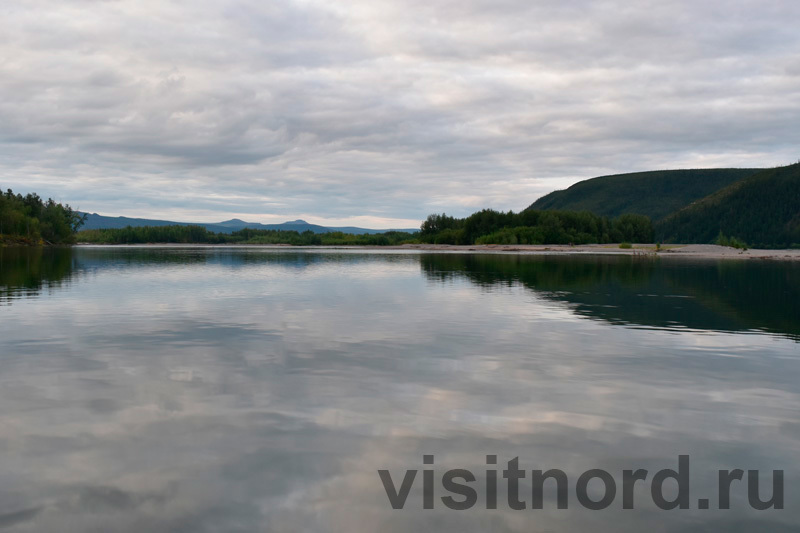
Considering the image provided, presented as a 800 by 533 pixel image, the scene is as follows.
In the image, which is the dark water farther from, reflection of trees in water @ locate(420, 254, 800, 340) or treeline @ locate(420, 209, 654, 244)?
treeline @ locate(420, 209, 654, 244)

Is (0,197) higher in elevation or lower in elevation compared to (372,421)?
higher

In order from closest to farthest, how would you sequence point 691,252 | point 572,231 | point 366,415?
point 366,415
point 691,252
point 572,231

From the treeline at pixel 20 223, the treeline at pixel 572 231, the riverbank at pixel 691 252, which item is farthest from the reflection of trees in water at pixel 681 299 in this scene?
the treeline at pixel 20 223

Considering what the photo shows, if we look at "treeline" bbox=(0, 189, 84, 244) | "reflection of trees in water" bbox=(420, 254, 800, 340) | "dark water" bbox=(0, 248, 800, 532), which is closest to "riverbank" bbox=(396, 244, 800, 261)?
"reflection of trees in water" bbox=(420, 254, 800, 340)

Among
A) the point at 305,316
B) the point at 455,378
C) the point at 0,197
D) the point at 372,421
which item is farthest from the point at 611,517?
the point at 0,197

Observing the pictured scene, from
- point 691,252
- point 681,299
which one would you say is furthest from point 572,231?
point 681,299

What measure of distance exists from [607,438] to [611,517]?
2.82 meters

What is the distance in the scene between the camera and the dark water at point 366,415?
23.9 feet

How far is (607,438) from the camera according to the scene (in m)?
9.84

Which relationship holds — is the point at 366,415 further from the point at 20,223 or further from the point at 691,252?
the point at 20,223

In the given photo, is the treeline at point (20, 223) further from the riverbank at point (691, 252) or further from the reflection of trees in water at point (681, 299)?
the reflection of trees in water at point (681, 299)

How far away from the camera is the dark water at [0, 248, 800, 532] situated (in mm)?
7273

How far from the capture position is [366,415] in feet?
35.9

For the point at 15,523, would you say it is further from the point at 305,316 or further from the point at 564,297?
the point at 564,297
